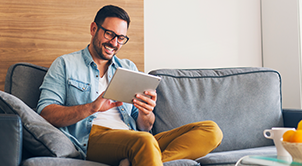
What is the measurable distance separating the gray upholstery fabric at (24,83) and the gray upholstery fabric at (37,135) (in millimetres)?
428

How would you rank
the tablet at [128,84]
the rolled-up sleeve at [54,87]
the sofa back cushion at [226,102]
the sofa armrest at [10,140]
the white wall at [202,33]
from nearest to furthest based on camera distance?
the sofa armrest at [10,140], the tablet at [128,84], the rolled-up sleeve at [54,87], the sofa back cushion at [226,102], the white wall at [202,33]

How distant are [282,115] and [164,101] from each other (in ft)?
2.73

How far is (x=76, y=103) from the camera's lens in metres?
1.41

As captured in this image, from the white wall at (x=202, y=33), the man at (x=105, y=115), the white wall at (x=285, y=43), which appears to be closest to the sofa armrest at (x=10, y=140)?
the man at (x=105, y=115)

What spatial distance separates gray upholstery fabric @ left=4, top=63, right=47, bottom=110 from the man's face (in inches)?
15.9

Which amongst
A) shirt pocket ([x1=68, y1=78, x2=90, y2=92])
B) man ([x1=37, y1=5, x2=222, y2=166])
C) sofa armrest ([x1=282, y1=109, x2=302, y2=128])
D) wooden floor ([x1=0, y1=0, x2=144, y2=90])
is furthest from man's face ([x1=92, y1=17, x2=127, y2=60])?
sofa armrest ([x1=282, y1=109, x2=302, y2=128])

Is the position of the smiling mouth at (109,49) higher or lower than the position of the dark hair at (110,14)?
lower

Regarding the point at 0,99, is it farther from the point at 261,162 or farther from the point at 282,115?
the point at 282,115

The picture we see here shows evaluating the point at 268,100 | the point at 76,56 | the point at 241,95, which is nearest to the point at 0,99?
the point at 76,56

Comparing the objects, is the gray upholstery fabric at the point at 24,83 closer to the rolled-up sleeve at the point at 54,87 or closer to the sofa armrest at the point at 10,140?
the rolled-up sleeve at the point at 54,87

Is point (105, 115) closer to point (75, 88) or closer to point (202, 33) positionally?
point (75, 88)

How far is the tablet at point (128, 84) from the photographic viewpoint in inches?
46.1

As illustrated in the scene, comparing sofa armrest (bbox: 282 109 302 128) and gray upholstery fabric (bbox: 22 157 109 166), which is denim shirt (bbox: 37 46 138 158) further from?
sofa armrest (bbox: 282 109 302 128)

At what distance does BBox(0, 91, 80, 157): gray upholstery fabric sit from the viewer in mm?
1052
